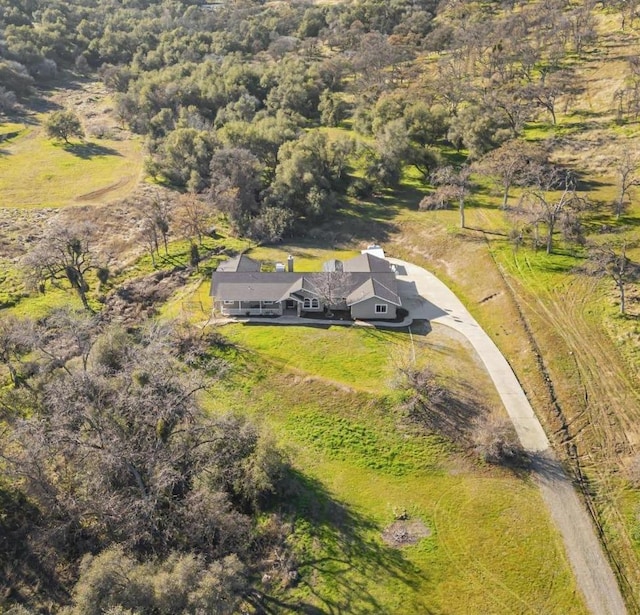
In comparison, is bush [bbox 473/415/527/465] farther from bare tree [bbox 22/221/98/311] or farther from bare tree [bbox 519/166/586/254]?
bare tree [bbox 22/221/98/311]

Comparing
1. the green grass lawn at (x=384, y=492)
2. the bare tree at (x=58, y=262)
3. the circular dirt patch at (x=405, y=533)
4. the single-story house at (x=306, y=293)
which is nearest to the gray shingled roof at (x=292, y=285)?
the single-story house at (x=306, y=293)

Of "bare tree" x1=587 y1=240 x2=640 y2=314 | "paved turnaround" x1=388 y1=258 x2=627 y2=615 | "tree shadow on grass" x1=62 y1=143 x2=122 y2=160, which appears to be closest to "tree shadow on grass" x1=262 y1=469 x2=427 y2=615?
"paved turnaround" x1=388 y1=258 x2=627 y2=615

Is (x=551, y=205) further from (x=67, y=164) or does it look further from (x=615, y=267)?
(x=67, y=164)

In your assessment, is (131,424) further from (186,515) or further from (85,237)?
(85,237)

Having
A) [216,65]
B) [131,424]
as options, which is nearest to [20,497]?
[131,424]

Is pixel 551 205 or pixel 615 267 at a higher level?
pixel 551 205

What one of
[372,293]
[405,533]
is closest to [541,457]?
[405,533]

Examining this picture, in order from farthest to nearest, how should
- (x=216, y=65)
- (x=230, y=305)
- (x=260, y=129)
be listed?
(x=216, y=65)
(x=260, y=129)
(x=230, y=305)
